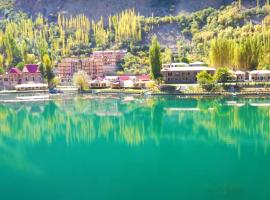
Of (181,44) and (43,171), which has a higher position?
(181,44)

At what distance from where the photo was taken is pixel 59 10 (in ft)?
330

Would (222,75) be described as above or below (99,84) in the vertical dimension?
above

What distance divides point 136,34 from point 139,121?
4575 centimetres

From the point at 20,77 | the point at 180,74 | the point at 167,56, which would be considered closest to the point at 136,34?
Answer: the point at 167,56

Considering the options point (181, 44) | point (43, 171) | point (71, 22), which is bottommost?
point (43, 171)

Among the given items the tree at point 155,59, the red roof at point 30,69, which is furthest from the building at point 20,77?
the tree at point 155,59

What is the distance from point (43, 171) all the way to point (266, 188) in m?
10.8

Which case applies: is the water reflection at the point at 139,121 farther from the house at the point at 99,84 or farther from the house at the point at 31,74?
the house at the point at 31,74

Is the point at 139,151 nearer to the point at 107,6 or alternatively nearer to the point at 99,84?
the point at 99,84

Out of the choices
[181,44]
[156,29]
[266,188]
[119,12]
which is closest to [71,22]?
[119,12]

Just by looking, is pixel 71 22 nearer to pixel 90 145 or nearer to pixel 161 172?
pixel 90 145

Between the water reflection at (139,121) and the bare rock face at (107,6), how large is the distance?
46.0 metres

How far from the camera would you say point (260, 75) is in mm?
51562

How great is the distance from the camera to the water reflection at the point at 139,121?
2862 cm
